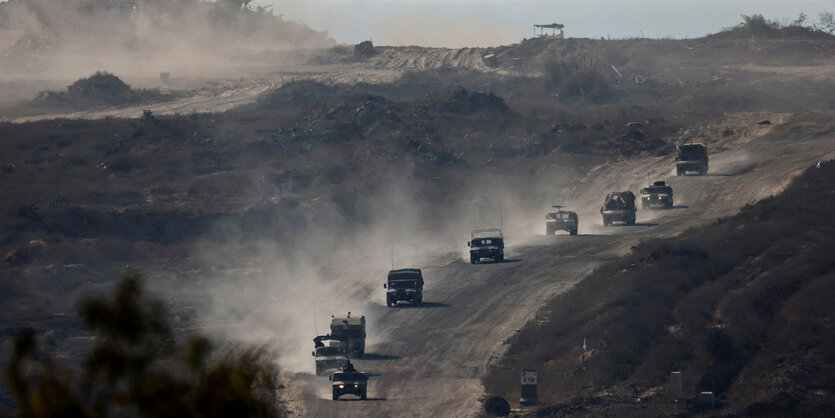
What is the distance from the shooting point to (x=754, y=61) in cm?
12550

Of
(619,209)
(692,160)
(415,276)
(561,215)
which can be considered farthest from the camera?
(692,160)

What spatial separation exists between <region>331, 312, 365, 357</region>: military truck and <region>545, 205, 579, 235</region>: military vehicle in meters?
25.2

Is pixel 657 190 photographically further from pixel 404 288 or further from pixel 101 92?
pixel 101 92

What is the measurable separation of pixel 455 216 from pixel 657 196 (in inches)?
573

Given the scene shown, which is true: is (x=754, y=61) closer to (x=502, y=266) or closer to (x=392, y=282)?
(x=502, y=266)

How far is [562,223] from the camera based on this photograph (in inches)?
2532

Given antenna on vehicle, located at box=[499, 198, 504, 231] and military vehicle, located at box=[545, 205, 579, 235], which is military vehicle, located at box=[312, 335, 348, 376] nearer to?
military vehicle, located at box=[545, 205, 579, 235]

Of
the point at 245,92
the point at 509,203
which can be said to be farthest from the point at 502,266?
the point at 245,92

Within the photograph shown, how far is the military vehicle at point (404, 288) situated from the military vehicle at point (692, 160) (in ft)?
105

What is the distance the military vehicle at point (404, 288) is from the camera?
49.9 meters

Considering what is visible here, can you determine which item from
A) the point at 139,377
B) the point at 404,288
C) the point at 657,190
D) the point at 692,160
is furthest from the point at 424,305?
the point at 139,377

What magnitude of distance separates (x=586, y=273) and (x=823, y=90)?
64.0m

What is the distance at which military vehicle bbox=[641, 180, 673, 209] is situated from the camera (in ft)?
225

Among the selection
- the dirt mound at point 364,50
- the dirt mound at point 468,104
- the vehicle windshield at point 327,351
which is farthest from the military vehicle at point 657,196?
the dirt mound at point 364,50
